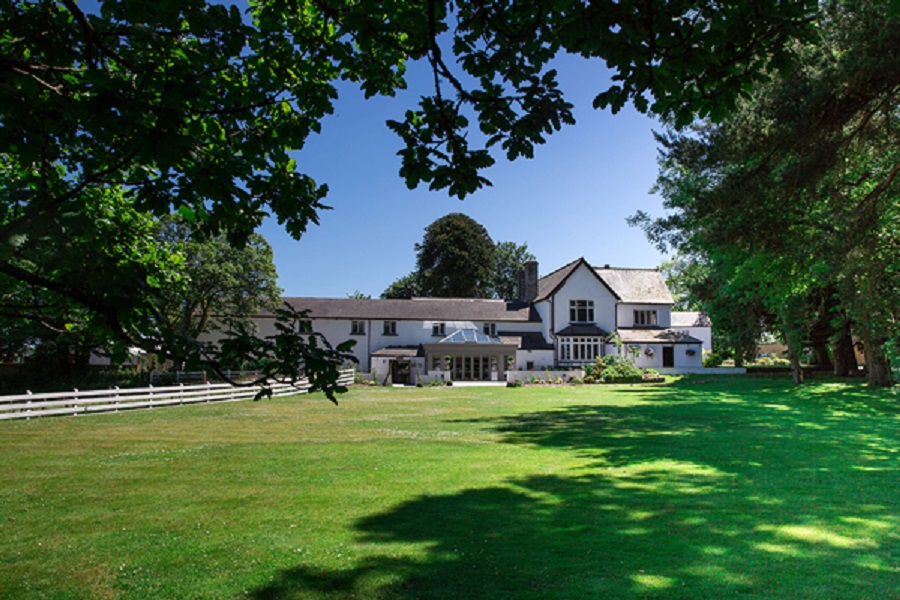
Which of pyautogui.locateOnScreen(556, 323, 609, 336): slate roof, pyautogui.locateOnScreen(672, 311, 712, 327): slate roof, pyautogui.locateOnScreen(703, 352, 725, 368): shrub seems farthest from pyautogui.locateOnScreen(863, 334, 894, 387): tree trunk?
pyautogui.locateOnScreen(672, 311, 712, 327): slate roof

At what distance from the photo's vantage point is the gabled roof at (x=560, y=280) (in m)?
50.1

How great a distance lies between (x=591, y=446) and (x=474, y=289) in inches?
2276

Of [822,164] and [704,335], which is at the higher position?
[822,164]

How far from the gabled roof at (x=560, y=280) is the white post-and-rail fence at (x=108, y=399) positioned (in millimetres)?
28177

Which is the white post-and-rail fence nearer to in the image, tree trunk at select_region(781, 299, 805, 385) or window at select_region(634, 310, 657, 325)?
tree trunk at select_region(781, 299, 805, 385)

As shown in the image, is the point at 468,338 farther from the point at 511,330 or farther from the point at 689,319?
the point at 689,319

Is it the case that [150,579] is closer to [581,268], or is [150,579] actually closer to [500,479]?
[500,479]

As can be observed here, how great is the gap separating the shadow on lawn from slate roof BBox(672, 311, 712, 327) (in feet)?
188

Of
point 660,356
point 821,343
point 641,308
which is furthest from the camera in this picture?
point 641,308

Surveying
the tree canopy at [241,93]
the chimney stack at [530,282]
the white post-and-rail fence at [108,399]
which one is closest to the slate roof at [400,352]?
the chimney stack at [530,282]

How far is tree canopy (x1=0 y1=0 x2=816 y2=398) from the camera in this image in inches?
142

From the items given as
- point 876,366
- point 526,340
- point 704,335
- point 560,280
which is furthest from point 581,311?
point 876,366

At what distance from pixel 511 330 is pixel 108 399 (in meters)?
35.3

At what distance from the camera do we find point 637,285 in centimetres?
5481
